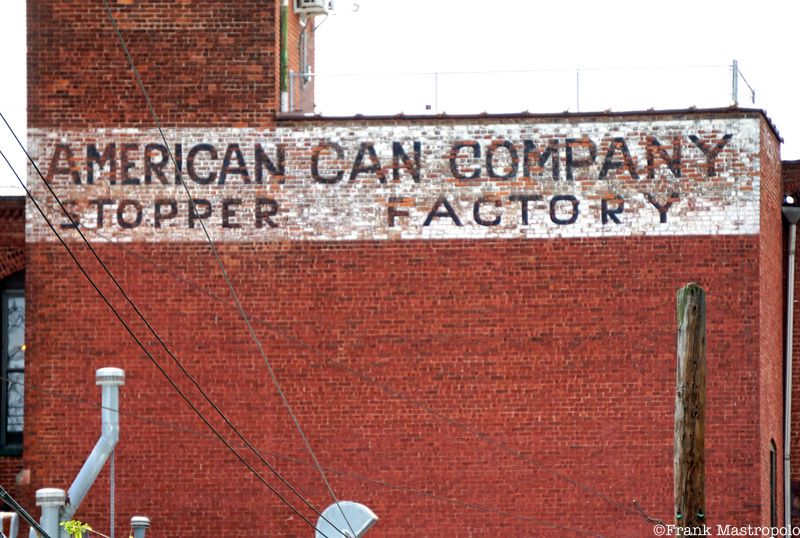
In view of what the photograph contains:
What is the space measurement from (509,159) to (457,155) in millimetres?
756

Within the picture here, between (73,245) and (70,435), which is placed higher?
(73,245)

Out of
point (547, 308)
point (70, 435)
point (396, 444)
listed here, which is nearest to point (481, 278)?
point (547, 308)

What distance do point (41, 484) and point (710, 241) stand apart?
1027cm

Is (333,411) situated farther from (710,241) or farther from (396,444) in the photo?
(710,241)

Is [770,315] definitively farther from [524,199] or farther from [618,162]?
[524,199]

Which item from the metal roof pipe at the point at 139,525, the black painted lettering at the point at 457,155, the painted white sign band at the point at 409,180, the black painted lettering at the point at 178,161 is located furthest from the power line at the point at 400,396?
the metal roof pipe at the point at 139,525

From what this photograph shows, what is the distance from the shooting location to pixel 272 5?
26.3 meters

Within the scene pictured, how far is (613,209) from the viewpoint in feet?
84.8

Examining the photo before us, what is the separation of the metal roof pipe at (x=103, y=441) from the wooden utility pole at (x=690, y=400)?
8990 mm

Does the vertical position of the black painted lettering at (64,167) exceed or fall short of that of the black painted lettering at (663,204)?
it exceeds it

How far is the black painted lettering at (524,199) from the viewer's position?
1019 inches

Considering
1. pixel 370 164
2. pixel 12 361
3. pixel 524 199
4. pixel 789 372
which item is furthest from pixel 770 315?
pixel 12 361

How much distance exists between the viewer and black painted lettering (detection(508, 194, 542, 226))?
25875 mm

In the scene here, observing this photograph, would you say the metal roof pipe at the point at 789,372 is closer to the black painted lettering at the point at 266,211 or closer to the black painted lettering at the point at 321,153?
the black painted lettering at the point at 321,153
